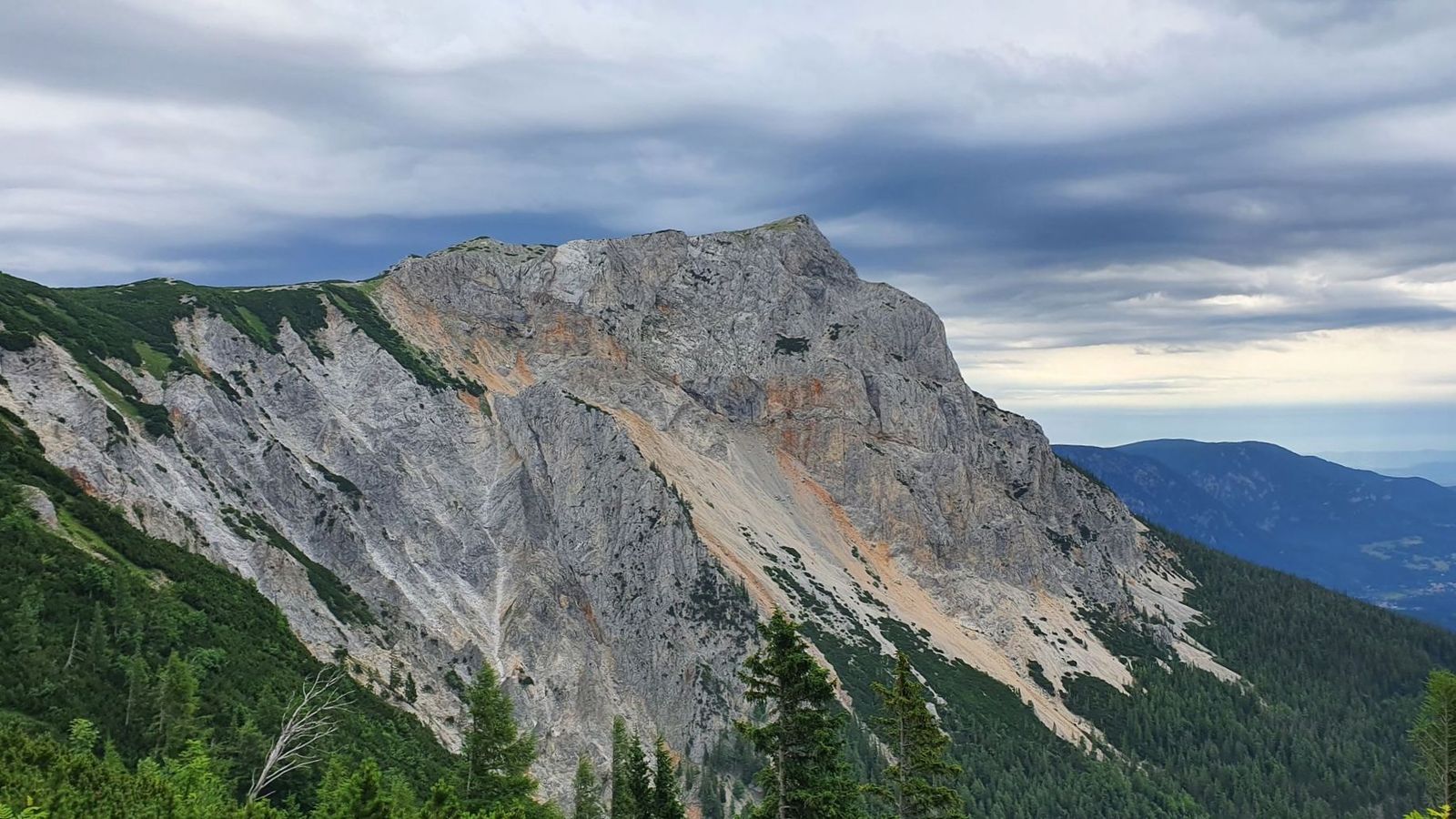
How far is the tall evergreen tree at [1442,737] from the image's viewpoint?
54.4 meters

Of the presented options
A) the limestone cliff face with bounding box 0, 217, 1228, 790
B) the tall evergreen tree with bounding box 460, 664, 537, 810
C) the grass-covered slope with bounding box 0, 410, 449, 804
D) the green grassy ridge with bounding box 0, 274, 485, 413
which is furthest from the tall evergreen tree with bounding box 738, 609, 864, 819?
the green grassy ridge with bounding box 0, 274, 485, 413

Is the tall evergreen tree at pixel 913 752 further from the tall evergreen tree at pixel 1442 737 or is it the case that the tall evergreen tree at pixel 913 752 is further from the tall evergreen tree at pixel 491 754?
the tall evergreen tree at pixel 1442 737

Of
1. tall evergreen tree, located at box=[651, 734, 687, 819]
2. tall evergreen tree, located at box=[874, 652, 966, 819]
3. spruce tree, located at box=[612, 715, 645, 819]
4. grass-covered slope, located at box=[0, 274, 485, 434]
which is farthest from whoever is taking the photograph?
grass-covered slope, located at box=[0, 274, 485, 434]

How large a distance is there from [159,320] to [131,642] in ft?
267

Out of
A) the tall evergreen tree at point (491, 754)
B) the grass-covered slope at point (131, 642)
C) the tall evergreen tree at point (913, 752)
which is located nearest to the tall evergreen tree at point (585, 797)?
the grass-covered slope at point (131, 642)

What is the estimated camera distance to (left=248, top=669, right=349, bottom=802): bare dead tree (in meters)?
39.2

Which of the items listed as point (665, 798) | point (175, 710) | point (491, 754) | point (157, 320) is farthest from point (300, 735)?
point (157, 320)

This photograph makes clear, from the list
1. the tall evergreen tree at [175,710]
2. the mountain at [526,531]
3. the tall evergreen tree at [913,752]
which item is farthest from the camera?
the mountain at [526,531]

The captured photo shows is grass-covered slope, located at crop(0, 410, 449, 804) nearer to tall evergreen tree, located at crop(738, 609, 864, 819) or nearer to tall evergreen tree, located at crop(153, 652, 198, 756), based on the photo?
tall evergreen tree, located at crop(153, 652, 198, 756)

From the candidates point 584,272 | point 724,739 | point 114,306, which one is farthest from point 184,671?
point 584,272

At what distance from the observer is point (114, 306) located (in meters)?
117

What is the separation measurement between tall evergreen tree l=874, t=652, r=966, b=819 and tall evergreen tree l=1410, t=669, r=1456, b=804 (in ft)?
114

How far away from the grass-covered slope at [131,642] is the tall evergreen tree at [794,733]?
21.5 metres

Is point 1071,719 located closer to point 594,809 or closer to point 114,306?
point 594,809
